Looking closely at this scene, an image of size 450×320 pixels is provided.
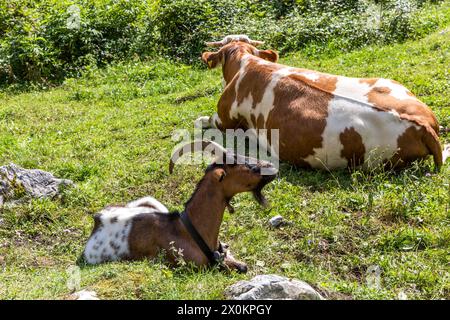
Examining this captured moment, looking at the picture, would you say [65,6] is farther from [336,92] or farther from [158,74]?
[336,92]

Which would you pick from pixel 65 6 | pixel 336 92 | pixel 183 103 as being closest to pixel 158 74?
pixel 183 103

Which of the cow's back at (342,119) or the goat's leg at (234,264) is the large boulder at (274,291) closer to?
the goat's leg at (234,264)

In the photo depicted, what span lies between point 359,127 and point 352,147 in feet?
0.80

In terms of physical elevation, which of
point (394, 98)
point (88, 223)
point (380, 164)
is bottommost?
point (88, 223)

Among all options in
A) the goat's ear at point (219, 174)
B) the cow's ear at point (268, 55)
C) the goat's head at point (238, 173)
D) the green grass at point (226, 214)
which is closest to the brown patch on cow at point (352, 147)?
the green grass at point (226, 214)

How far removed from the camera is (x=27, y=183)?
26.2 ft

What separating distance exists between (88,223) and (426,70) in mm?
6078

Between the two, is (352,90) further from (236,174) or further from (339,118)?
(236,174)

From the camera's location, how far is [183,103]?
11.3m

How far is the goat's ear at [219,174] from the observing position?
608 centimetres

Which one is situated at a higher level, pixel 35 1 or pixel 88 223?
pixel 35 1

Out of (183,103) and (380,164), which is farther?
(183,103)

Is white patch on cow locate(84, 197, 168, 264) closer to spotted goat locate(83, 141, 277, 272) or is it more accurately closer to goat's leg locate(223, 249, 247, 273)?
spotted goat locate(83, 141, 277, 272)

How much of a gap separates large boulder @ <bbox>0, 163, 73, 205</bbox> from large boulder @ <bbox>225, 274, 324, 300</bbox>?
151 inches
